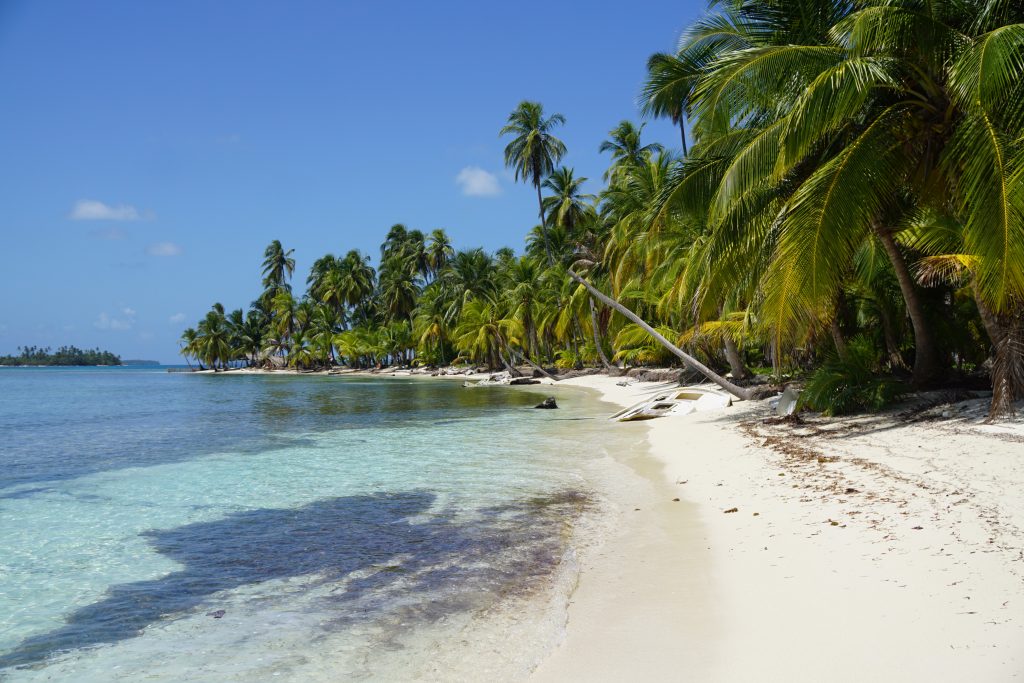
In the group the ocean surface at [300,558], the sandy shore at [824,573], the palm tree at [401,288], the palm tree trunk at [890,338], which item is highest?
the palm tree at [401,288]

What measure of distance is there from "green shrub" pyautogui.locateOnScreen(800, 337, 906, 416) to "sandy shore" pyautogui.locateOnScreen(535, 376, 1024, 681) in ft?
9.13

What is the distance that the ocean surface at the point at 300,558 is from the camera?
4238mm

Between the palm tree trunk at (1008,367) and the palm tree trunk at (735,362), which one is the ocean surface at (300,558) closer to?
the palm tree trunk at (1008,367)

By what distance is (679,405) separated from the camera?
691 inches

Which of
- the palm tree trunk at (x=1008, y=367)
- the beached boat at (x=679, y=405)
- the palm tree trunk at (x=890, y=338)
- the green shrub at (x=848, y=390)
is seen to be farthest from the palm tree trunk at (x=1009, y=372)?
the beached boat at (x=679, y=405)

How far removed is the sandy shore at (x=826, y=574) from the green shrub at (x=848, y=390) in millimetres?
2783

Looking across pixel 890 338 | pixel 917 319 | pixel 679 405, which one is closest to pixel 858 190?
pixel 917 319

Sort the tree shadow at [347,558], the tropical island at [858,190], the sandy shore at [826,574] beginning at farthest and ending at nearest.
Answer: the tropical island at [858,190], the tree shadow at [347,558], the sandy shore at [826,574]

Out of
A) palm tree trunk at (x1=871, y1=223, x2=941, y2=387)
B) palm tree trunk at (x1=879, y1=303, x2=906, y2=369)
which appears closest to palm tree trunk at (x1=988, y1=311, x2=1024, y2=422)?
palm tree trunk at (x1=871, y1=223, x2=941, y2=387)

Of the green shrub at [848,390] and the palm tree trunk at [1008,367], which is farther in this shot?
the green shrub at [848,390]

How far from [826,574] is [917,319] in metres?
8.21

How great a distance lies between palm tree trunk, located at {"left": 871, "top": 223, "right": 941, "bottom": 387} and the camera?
10.4 metres

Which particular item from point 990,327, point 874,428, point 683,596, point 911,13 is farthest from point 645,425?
point 683,596

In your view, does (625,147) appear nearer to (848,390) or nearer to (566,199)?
(566,199)
